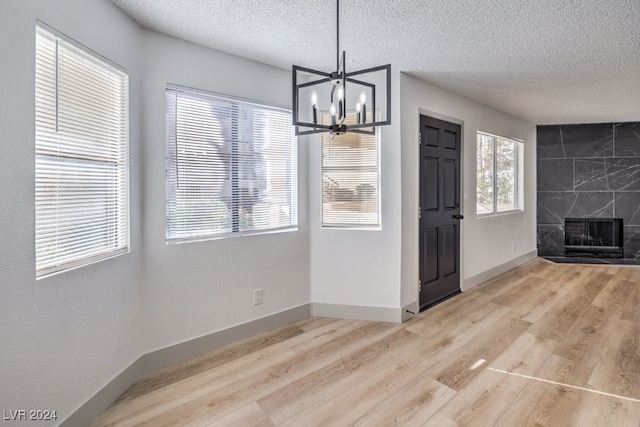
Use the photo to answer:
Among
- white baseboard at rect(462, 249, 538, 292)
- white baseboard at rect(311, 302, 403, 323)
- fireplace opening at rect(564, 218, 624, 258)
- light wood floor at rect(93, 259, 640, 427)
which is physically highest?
fireplace opening at rect(564, 218, 624, 258)

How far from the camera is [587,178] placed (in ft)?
21.0

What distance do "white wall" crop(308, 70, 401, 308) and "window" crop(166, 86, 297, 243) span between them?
0.90 feet

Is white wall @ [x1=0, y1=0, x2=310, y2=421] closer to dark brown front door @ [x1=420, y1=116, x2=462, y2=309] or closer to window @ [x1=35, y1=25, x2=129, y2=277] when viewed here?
window @ [x1=35, y1=25, x2=129, y2=277]

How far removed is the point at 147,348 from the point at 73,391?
703mm

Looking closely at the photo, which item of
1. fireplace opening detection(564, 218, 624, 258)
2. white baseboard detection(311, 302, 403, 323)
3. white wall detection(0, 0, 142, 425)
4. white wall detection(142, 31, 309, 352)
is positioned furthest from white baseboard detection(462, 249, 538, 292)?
white wall detection(0, 0, 142, 425)

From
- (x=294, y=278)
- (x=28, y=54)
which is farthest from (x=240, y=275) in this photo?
(x=28, y=54)

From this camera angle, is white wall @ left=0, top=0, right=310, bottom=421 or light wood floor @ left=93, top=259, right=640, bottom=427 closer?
white wall @ left=0, top=0, right=310, bottom=421

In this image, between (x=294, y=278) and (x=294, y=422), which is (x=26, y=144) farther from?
(x=294, y=278)

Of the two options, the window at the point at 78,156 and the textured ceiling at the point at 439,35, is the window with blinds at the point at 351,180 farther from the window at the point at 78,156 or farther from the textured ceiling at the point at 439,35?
the window at the point at 78,156

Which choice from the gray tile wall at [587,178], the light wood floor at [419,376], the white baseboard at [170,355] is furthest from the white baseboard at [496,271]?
the white baseboard at [170,355]

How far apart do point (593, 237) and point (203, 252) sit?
23.5 ft

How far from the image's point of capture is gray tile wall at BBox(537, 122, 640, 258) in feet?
20.5

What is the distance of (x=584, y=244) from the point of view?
660 centimetres

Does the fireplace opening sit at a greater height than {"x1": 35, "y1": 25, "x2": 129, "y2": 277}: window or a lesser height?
lesser
